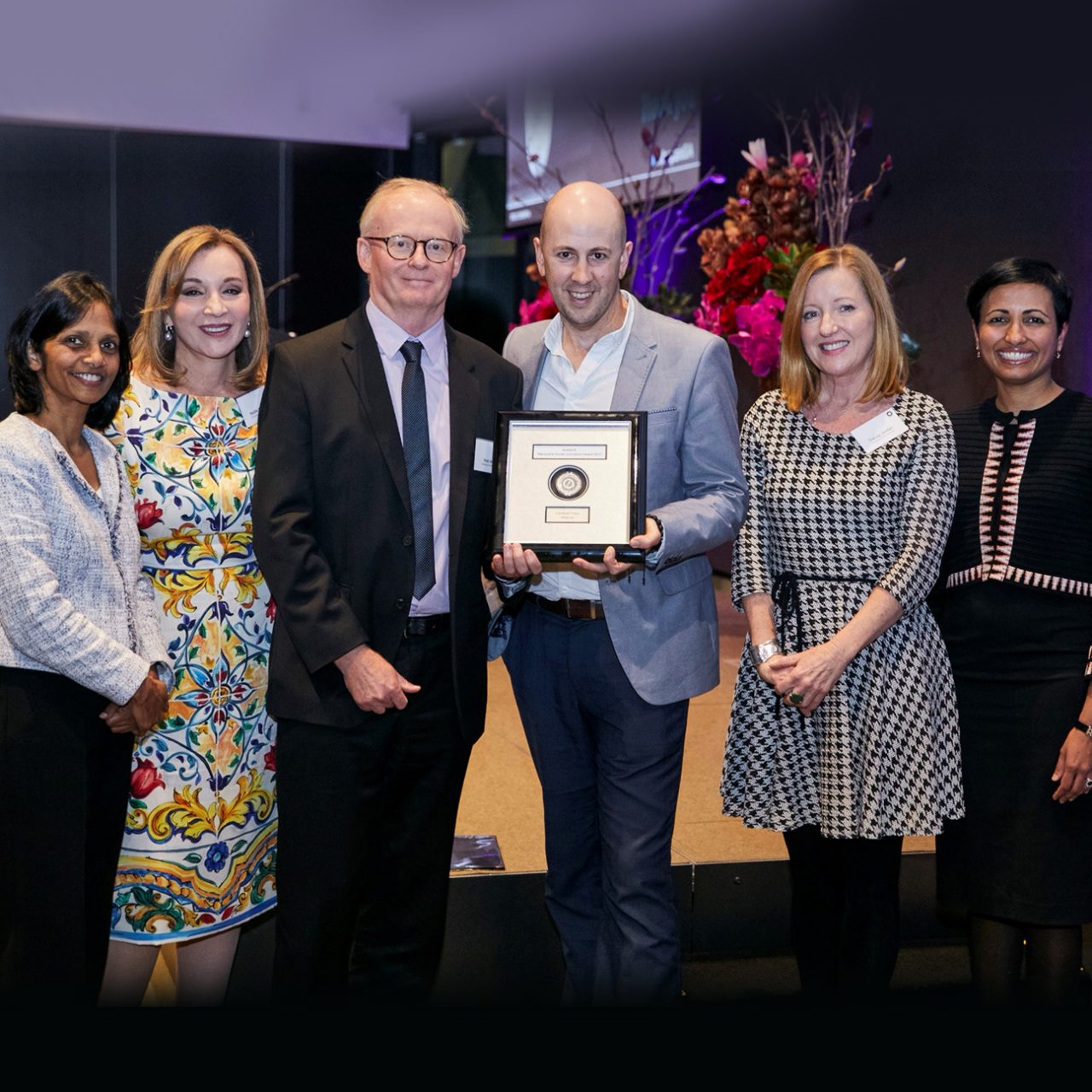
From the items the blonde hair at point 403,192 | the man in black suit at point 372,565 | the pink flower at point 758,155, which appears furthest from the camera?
the pink flower at point 758,155

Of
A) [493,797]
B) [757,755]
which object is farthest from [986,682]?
[493,797]

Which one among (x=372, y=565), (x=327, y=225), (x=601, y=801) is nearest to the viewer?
(x=372, y=565)

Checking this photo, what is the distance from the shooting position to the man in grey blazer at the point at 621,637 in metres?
2.29

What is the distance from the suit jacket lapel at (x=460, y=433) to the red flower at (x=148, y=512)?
53 cm

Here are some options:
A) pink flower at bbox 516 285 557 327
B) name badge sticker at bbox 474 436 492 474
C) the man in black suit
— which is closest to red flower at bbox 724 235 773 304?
pink flower at bbox 516 285 557 327

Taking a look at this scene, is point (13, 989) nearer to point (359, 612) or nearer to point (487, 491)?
point (359, 612)

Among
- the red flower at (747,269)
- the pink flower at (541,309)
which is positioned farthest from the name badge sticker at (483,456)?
the red flower at (747,269)

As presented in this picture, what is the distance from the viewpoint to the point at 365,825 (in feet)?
7.25

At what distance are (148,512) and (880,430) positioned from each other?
53.2 inches

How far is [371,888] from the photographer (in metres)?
2.37

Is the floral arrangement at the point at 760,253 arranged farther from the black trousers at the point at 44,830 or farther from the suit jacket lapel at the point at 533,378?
the black trousers at the point at 44,830

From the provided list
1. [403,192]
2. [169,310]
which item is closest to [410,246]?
[403,192]

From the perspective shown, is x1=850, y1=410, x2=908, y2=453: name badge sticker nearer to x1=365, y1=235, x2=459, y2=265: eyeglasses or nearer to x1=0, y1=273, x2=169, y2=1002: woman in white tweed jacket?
x1=365, y1=235, x2=459, y2=265: eyeglasses

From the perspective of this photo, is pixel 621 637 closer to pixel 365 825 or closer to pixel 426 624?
pixel 426 624
